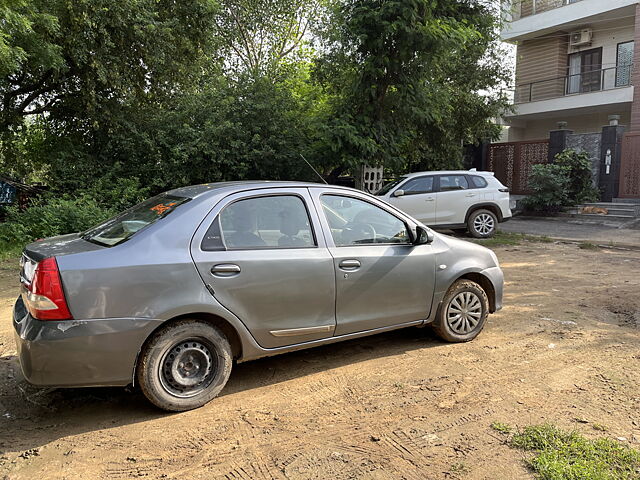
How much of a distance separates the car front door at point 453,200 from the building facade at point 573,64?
931 centimetres

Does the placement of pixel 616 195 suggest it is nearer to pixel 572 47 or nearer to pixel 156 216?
pixel 572 47

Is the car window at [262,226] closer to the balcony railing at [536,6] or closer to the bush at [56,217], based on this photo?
the bush at [56,217]

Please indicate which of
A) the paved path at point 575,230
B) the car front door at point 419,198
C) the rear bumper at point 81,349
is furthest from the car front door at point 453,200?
the rear bumper at point 81,349

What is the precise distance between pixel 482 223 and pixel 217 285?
10.2 m

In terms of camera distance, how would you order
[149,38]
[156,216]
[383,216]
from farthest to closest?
[149,38], [383,216], [156,216]

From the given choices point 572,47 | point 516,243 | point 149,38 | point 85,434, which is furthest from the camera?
point 572,47

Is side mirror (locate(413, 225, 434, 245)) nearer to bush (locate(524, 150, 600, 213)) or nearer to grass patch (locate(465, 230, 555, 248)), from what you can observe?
grass patch (locate(465, 230, 555, 248))

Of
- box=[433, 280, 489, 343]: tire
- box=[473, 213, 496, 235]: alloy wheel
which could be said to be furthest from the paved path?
box=[433, 280, 489, 343]: tire

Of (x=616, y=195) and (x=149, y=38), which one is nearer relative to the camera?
(x=149, y=38)

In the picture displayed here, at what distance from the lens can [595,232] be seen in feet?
44.7

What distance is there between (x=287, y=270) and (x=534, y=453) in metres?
1.98

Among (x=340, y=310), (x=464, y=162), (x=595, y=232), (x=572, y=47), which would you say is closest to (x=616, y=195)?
(x=595, y=232)

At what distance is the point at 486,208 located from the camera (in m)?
12.6

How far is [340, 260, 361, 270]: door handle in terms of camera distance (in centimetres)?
409
